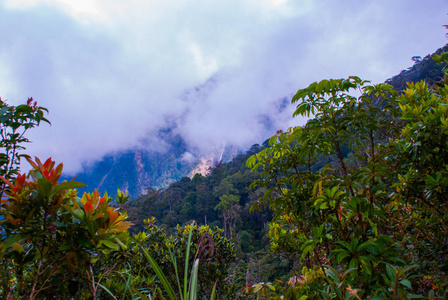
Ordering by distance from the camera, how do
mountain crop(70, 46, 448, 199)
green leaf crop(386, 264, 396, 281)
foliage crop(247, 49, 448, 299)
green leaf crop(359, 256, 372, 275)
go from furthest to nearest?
mountain crop(70, 46, 448, 199) < foliage crop(247, 49, 448, 299) < green leaf crop(359, 256, 372, 275) < green leaf crop(386, 264, 396, 281)

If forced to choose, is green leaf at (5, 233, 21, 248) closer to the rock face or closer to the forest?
the forest

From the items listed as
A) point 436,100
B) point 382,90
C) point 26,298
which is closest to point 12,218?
point 26,298

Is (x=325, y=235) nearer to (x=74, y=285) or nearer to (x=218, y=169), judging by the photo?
(x=74, y=285)

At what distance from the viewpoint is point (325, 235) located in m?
1.10

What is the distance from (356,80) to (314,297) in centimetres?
122

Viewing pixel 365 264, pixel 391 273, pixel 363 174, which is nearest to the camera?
pixel 391 273

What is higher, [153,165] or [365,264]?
[153,165]

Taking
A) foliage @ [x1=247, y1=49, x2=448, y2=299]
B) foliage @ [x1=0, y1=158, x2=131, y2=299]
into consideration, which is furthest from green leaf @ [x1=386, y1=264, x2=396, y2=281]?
foliage @ [x1=0, y1=158, x2=131, y2=299]

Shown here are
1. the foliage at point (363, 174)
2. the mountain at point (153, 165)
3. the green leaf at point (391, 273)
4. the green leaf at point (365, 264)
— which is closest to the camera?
the green leaf at point (391, 273)

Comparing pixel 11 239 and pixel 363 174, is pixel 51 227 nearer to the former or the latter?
pixel 11 239

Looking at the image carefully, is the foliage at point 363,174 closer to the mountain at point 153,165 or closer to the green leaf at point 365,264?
the green leaf at point 365,264

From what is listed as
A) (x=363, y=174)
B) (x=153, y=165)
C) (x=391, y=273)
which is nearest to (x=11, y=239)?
(x=391, y=273)

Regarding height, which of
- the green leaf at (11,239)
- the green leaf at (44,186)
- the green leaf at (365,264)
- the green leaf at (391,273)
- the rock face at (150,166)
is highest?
the rock face at (150,166)

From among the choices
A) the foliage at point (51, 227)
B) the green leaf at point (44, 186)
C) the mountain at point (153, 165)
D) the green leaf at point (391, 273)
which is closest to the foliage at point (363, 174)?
the green leaf at point (391, 273)
